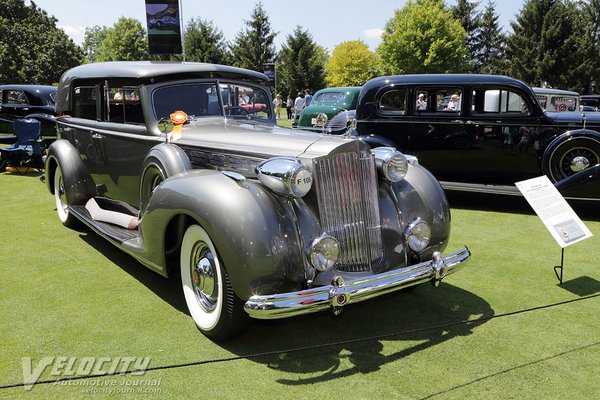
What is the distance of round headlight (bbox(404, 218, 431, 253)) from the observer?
3365 mm

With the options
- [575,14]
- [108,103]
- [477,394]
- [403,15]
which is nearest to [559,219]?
[477,394]

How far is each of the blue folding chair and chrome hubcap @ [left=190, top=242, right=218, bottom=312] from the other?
26.7ft

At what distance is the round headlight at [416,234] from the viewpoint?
11.0 feet

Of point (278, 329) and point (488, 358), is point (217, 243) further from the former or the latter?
point (488, 358)

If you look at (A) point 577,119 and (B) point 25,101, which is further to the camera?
(B) point 25,101

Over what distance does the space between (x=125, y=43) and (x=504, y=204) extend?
55878mm

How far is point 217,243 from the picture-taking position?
2887 mm

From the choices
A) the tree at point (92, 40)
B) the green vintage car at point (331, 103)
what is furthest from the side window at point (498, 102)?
the tree at point (92, 40)

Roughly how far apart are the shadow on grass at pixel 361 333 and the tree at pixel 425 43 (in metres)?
39.3

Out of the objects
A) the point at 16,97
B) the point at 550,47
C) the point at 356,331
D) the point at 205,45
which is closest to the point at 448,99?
the point at 356,331

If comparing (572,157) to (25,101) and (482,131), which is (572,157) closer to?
(482,131)

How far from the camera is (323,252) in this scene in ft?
9.57

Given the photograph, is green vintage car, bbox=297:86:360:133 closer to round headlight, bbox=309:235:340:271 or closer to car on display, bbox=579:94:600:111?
car on display, bbox=579:94:600:111

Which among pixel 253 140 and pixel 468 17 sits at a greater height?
pixel 468 17
